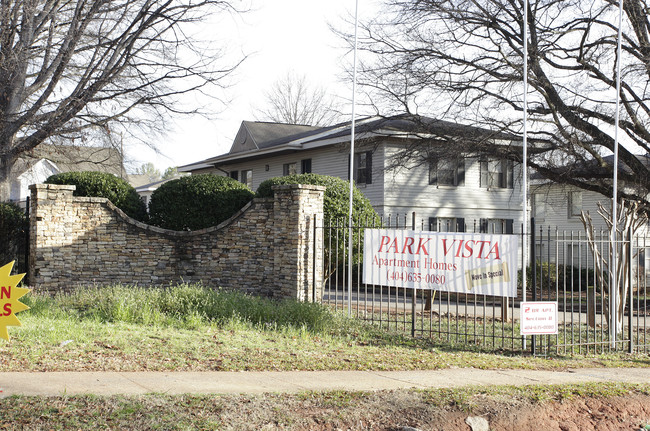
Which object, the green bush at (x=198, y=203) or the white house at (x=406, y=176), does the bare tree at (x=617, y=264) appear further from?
the white house at (x=406, y=176)

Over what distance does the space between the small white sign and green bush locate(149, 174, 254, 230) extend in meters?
7.79

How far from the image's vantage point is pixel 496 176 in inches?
1113

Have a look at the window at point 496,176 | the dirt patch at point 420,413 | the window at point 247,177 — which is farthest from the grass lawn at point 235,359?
the window at point 247,177

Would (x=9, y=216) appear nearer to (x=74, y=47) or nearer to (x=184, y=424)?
(x=74, y=47)

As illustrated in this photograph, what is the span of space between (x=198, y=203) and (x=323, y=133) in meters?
14.0

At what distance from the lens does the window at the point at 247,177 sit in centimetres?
3275

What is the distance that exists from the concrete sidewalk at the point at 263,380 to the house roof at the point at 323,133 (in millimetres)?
11255

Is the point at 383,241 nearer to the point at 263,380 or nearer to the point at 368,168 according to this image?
the point at 263,380

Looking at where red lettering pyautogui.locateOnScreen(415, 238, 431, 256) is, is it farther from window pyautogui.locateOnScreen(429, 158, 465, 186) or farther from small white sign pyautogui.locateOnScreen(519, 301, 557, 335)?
window pyautogui.locateOnScreen(429, 158, 465, 186)

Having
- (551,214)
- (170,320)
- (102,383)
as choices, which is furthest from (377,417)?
(551,214)

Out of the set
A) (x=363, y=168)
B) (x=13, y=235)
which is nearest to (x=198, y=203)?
(x=13, y=235)

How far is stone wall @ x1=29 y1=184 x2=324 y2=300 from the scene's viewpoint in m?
13.0

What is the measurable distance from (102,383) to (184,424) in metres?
1.66

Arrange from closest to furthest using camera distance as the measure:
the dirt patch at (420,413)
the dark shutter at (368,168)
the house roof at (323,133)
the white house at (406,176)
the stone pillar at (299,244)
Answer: the dirt patch at (420,413)
the stone pillar at (299,244)
the house roof at (323,133)
the white house at (406,176)
the dark shutter at (368,168)
